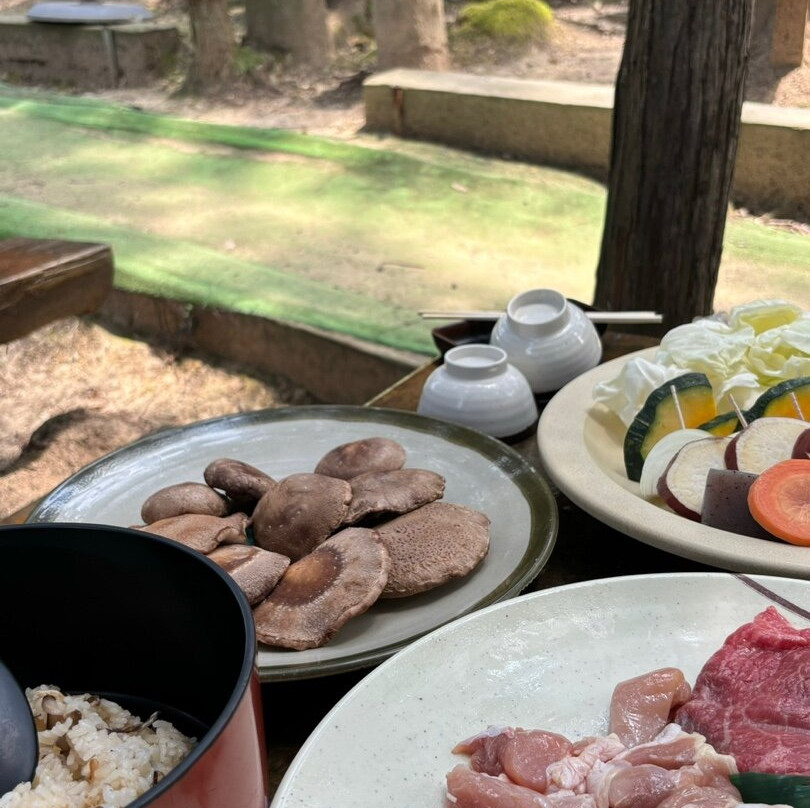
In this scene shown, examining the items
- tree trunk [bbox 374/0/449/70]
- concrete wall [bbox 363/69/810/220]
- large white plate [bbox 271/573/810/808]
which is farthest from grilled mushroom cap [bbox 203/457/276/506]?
tree trunk [bbox 374/0/449/70]

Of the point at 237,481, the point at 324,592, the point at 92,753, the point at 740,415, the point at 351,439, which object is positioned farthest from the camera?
the point at 351,439

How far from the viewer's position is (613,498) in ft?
3.94

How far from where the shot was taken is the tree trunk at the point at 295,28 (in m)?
8.58

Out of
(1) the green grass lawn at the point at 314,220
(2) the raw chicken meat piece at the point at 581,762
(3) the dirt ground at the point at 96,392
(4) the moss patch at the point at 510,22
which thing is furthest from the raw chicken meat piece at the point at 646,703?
(4) the moss patch at the point at 510,22

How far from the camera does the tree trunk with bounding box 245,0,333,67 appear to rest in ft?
28.1

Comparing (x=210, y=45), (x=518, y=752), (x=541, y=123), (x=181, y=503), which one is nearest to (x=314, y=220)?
(x=541, y=123)

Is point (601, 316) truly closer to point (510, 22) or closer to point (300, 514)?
point (300, 514)

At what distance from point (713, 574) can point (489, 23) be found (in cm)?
819

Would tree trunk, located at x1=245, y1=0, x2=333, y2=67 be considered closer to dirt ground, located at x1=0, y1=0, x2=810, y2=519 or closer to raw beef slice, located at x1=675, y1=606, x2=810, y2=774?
dirt ground, located at x1=0, y1=0, x2=810, y2=519

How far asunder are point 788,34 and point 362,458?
17.1 ft

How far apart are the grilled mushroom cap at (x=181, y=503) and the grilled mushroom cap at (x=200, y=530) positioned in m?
0.03

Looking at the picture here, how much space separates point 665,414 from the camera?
4.66ft

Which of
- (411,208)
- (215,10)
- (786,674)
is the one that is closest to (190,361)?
(411,208)

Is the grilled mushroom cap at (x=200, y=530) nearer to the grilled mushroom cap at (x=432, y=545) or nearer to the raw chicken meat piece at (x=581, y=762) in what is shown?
the grilled mushroom cap at (x=432, y=545)
